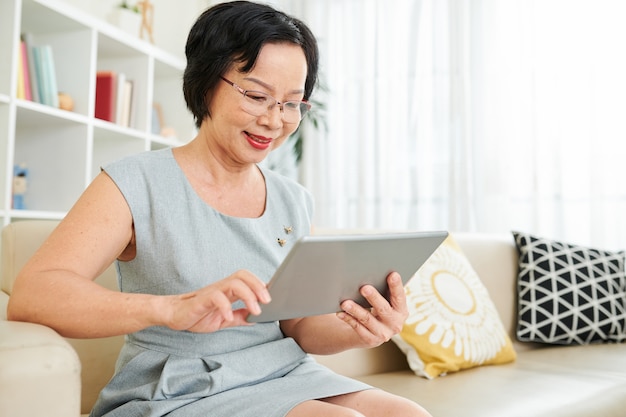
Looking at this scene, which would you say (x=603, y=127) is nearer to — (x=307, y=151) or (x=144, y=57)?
(x=307, y=151)

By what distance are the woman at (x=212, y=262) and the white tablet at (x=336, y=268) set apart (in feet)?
0.12

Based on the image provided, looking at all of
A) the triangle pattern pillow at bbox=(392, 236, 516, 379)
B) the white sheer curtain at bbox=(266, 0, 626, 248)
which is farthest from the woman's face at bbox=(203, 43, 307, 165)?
the white sheer curtain at bbox=(266, 0, 626, 248)

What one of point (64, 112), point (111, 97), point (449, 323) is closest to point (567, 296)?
point (449, 323)

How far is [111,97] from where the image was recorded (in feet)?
11.0

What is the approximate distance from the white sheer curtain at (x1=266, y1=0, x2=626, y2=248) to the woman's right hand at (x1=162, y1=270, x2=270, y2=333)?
9.24 feet

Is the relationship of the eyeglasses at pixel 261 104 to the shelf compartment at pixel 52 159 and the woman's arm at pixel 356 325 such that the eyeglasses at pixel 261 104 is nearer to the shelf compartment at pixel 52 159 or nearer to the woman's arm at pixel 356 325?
the woman's arm at pixel 356 325

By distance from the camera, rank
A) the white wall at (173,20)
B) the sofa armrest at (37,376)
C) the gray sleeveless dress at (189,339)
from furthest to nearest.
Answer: the white wall at (173,20) < the gray sleeveless dress at (189,339) < the sofa armrest at (37,376)

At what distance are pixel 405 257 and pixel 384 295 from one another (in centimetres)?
11

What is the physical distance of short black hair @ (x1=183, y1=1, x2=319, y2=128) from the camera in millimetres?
1248

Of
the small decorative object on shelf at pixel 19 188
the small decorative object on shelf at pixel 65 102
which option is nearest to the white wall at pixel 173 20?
the small decorative object on shelf at pixel 65 102

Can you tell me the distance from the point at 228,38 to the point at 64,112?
1919 mm

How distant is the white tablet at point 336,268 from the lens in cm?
91

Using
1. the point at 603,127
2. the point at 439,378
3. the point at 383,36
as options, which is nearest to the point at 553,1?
the point at 603,127

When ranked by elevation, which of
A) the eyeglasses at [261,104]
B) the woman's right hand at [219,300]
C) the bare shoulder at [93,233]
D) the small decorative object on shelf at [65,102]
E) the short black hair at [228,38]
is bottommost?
the woman's right hand at [219,300]
